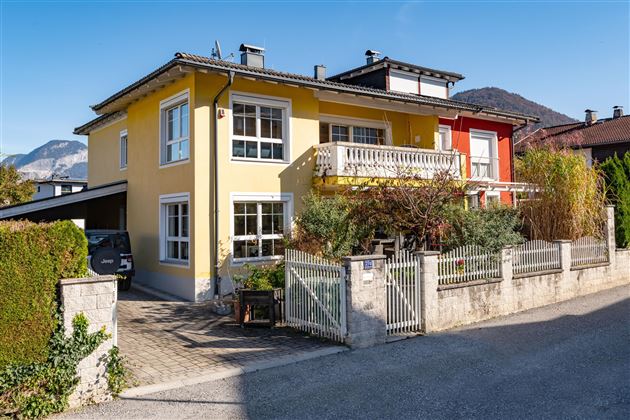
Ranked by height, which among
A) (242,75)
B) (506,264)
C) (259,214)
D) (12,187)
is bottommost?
(506,264)

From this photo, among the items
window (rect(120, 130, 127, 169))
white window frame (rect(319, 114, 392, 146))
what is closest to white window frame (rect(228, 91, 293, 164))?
white window frame (rect(319, 114, 392, 146))

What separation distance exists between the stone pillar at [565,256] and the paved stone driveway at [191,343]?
759 cm

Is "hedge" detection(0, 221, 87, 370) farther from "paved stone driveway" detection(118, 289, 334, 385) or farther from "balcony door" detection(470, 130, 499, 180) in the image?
"balcony door" detection(470, 130, 499, 180)

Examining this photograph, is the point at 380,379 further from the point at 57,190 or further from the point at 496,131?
the point at 57,190

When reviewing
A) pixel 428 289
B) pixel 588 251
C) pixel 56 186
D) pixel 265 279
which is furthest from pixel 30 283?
pixel 56 186

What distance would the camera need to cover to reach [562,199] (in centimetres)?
1436

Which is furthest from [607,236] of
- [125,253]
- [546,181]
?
[125,253]

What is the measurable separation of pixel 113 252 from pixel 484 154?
604 inches

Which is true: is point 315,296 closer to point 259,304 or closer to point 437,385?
point 259,304

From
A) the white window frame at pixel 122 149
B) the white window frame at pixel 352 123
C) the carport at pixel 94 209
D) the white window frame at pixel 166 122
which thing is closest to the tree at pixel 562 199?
the white window frame at pixel 352 123

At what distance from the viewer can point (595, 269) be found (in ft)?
45.3

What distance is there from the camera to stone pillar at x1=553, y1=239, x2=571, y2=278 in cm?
1256

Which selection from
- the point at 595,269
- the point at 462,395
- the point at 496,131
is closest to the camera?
the point at 462,395

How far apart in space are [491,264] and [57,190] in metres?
33.5
